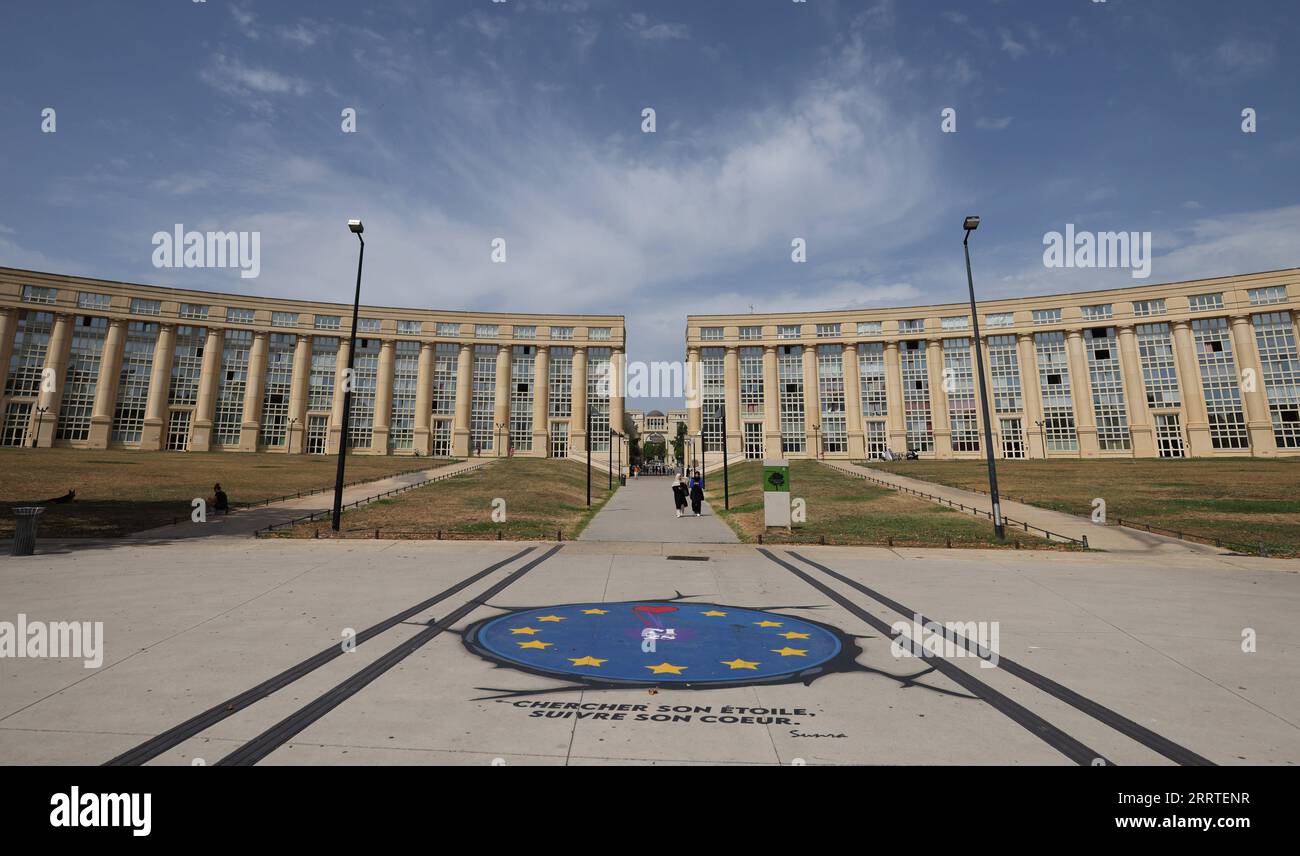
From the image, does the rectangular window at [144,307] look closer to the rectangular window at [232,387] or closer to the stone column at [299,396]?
the rectangular window at [232,387]

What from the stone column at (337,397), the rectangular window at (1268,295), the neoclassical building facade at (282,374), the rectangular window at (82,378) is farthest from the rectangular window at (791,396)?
the rectangular window at (82,378)

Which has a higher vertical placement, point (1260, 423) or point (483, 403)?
point (483, 403)

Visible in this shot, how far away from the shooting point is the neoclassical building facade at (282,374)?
64625 mm

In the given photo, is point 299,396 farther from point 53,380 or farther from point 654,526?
point 654,526

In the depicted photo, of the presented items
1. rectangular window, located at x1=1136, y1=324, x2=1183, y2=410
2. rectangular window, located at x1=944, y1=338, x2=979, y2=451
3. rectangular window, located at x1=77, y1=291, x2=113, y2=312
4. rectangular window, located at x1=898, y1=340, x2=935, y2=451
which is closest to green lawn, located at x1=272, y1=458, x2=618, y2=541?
rectangular window, located at x1=898, y1=340, x2=935, y2=451

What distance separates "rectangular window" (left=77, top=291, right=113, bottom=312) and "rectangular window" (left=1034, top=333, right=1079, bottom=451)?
114443 mm

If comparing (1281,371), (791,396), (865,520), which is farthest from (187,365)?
(1281,371)

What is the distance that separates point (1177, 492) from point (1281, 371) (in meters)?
53.5

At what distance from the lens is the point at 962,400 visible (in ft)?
231

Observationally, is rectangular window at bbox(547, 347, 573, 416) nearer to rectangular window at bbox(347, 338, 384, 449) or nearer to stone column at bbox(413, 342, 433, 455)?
stone column at bbox(413, 342, 433, 455)
